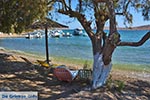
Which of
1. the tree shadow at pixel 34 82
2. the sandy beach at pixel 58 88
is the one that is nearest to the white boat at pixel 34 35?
the tree shadow at pixel 34 82

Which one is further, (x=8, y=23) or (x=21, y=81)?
(x=8, y=23)

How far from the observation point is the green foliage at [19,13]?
9.15m

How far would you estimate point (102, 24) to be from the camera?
9.36 metres

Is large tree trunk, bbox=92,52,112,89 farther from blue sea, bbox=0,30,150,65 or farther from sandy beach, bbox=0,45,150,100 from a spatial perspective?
blue sea, bbox=0,30,150,65

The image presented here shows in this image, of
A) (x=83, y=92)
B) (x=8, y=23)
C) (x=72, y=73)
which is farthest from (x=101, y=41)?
(x=8, y=23)

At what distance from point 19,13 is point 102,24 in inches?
119

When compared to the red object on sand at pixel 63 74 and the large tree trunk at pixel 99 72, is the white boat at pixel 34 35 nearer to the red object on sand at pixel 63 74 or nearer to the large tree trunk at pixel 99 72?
the red object on sand at pixel 63 74

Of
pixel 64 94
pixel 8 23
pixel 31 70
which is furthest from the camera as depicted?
pixel 8 23

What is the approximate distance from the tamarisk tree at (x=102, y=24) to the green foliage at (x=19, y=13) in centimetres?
73

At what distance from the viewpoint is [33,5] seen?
9062mm

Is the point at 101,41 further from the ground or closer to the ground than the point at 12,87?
further from the ground

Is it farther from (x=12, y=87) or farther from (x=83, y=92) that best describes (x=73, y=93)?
(x=12, y=87)

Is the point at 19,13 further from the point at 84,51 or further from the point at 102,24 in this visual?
the point at 84,51

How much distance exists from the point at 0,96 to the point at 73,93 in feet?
11.1
